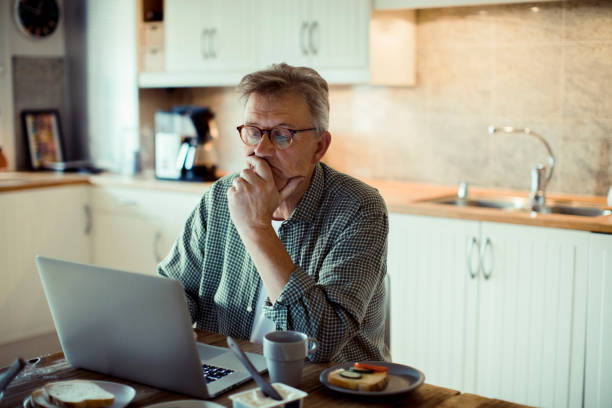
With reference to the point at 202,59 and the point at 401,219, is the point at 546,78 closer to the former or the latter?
the point at 401,219

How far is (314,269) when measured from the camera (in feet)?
5.72

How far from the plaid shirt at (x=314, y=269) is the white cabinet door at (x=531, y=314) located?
1046mm

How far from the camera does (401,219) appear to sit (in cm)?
291

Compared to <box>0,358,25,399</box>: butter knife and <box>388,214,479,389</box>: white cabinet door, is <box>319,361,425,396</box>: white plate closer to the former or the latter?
<box>0,358,25,399</box>: butter knife

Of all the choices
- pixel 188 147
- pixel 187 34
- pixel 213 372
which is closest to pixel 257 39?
pixel 187 34

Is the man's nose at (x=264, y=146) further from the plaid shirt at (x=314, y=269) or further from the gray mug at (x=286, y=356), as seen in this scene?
the gray mug at (x=286, y=356)

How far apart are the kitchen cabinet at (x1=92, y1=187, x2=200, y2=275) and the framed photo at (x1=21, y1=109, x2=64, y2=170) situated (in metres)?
0.56

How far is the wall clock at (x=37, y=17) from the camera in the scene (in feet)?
13.8

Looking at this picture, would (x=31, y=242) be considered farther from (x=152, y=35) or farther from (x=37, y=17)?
(x=37, y=17)

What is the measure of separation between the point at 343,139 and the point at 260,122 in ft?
6.69

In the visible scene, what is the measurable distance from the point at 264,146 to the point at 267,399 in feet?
2.48

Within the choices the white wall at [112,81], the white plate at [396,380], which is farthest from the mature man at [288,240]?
the white wall at [112,81]

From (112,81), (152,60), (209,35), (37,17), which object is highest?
(37,17)

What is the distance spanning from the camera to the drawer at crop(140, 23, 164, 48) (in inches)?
158
